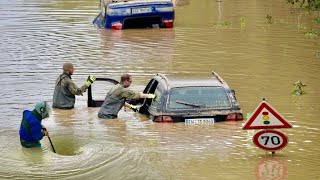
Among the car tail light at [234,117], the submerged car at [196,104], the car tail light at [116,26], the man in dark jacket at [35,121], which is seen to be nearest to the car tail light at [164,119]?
the submerged car at [196,104]

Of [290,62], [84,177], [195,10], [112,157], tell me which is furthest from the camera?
[195,10]

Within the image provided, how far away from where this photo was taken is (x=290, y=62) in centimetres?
2511

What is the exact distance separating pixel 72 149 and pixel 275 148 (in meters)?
3.60

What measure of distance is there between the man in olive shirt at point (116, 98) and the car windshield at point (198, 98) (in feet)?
3.81

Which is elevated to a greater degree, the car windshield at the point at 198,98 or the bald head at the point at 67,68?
the bald head at the point at 67,68

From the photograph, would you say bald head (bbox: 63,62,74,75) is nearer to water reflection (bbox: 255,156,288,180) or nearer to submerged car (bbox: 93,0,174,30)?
water reflection (bbox: 255,156,288,180)

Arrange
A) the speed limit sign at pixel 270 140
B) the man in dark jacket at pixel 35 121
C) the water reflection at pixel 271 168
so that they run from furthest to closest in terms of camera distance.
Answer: the man in dark jacket at pixel 35 121 → the speed limit sign at pixel 270 140 → the water reflection at pixel 271 168

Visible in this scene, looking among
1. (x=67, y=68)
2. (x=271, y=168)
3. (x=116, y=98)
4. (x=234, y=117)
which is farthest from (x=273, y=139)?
(x=67, y=68)

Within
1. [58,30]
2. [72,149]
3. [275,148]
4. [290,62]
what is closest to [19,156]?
[72,149]

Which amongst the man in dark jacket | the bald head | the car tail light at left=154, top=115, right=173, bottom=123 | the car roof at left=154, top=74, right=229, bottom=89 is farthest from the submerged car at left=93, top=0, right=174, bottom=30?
A: the man in dark jacket

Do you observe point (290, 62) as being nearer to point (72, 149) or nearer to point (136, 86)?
point (136, 86)

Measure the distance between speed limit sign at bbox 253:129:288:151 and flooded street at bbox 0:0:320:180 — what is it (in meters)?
0.28

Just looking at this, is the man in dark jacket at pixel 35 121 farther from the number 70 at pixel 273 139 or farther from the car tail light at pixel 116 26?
the car tail light at pixel 116 26

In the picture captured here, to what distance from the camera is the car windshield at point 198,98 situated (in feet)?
51.2
